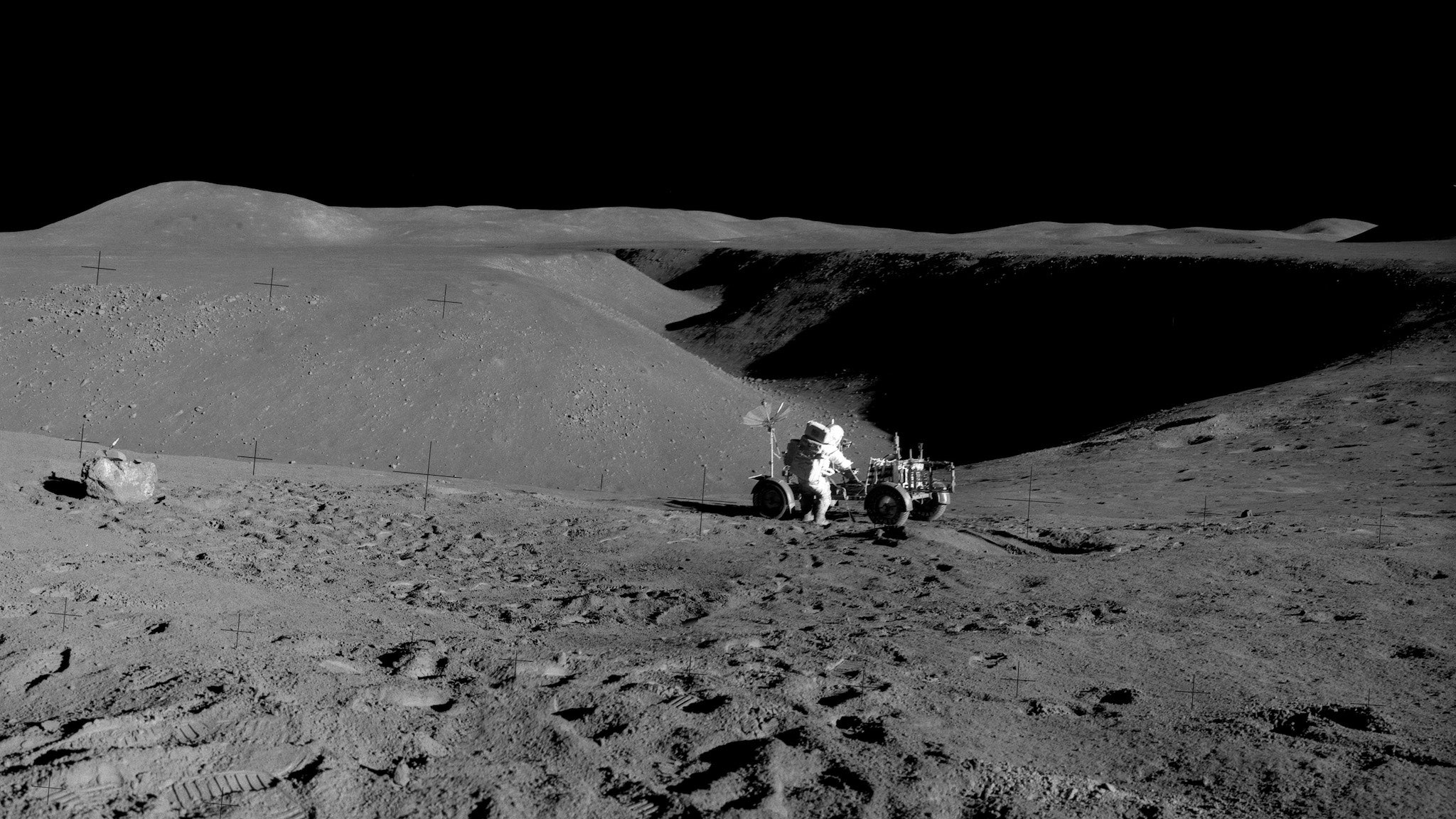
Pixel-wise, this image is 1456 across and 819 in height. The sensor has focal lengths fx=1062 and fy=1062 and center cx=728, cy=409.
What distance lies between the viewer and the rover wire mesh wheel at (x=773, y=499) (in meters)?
10.4

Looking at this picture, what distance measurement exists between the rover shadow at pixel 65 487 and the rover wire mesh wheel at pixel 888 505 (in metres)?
6.79

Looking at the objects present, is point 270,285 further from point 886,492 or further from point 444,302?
point 886,492

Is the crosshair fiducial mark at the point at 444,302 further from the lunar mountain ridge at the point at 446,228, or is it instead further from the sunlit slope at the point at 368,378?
the lunar mountain ridge at the point at 446,228

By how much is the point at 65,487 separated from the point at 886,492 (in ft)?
23.3

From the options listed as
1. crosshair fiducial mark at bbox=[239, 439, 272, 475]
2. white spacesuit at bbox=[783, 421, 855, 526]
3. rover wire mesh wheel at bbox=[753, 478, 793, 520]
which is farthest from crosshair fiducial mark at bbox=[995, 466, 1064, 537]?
crosshair fiducial mark at bbox=[239, 439, 272, 475]

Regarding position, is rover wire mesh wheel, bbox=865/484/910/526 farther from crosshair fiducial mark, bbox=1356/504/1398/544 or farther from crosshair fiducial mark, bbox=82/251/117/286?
crosshair fiducial mark, bbox=82/251/117/286

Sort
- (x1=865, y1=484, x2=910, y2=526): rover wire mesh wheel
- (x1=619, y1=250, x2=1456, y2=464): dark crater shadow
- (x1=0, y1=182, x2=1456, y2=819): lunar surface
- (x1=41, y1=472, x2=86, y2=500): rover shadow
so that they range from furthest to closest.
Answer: (x1=619, y1=250, x2=1456, y2=464): dark crater shadow
(x1=865, y1=484, x2=910, y2=526): rover wire mesh wheel
(x1=41, y1=472, x2=86, y2=500): rover shadow
(x1=0, y1=182, x2=1456, y2=819): lunar surface

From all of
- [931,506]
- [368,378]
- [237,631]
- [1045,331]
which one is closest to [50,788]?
[237,631]

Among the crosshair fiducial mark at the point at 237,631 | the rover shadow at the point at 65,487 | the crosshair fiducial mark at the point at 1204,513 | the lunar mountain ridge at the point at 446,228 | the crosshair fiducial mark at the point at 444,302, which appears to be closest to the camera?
the crosshair fiducial mark at the point at 237,631

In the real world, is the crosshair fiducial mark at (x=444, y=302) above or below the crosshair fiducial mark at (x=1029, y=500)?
above

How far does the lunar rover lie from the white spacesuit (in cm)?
14

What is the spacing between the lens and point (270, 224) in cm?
3481

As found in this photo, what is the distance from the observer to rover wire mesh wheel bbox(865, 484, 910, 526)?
10.1m

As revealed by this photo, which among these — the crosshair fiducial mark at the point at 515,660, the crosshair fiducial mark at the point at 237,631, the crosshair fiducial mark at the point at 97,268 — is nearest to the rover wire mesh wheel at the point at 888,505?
the crosshair fiducial mark at the point at 515,660
